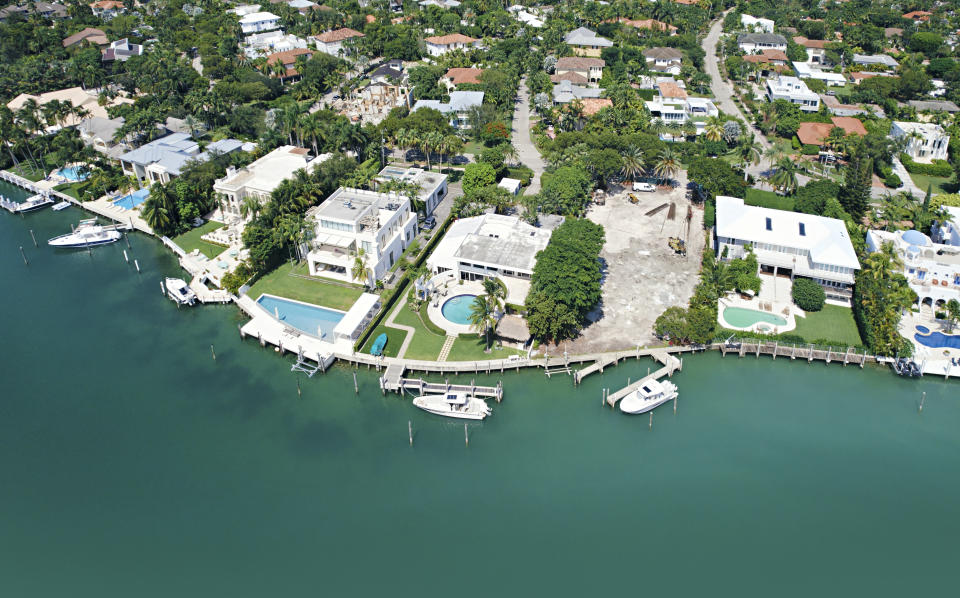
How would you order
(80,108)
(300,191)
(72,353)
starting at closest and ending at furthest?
(72,353), (300,191), (80,108)

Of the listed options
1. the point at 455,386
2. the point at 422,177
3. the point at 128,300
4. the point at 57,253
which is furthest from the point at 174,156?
the point at 455,386

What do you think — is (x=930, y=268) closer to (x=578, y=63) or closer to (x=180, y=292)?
(x=180, y=292)

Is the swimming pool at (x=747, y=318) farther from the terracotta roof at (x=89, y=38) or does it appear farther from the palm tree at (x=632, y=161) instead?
the terracotta roof at (x=89, y=38)

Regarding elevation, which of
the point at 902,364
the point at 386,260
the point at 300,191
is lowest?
the point at 902,364

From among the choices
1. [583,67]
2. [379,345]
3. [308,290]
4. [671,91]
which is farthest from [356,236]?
[583,67]

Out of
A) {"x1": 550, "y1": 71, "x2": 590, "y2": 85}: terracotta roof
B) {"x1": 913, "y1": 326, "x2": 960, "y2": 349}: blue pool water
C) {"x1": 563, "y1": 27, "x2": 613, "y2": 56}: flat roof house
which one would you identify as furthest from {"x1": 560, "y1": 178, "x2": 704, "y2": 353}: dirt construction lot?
{"x1": 563, "y1": 27, "x2": 613, "y2": 56}: flat roof house

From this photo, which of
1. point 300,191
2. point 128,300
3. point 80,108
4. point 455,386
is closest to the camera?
point 455,386

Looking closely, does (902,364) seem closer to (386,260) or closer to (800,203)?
(800,203)
